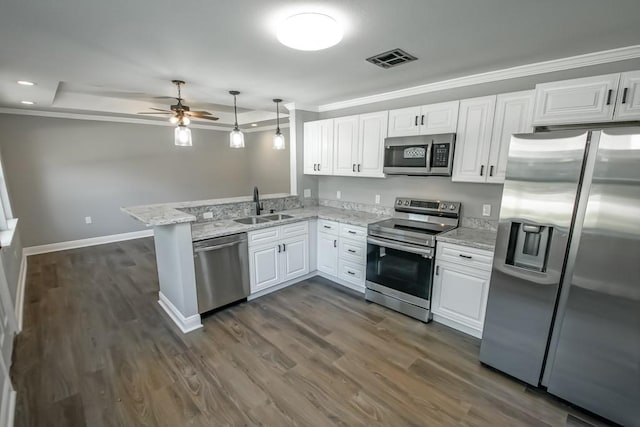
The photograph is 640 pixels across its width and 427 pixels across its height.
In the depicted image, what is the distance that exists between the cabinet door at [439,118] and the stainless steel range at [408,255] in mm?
825

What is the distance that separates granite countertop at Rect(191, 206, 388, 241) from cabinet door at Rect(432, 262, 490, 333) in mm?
1015

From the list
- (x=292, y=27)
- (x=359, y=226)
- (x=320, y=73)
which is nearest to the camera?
(x=292, y=27)

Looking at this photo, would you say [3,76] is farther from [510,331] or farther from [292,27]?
[510,331]

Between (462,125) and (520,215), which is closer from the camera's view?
(520,215)

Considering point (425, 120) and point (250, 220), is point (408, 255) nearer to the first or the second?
point (425, 120)

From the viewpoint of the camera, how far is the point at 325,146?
4035 millimetres

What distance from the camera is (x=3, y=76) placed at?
279 centimetres

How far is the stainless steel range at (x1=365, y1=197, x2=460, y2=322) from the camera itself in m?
2.87

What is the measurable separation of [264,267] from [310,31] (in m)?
2.55

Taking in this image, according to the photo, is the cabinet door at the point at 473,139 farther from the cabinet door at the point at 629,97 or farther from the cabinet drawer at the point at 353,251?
the cabinet drawer at the point at 353,251

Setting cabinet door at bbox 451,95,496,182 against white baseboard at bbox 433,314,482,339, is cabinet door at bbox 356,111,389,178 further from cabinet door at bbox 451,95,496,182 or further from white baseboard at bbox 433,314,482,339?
white baseboard at bbox 433,314,482,339

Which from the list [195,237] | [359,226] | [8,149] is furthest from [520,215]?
[8,149]

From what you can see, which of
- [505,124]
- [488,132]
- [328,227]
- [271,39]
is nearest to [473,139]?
[488,132]

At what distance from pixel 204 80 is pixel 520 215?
3.18 metres
